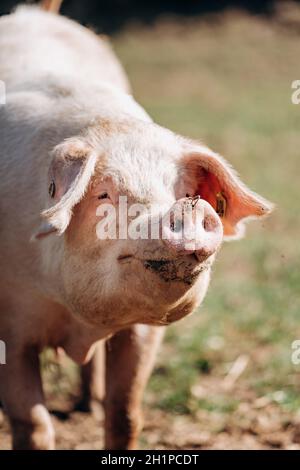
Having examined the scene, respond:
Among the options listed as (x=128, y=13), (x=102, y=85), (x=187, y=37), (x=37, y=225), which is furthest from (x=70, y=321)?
(x=128, y=13)

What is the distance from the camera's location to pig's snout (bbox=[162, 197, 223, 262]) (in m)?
2.60

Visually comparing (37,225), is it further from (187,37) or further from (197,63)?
(187,37)

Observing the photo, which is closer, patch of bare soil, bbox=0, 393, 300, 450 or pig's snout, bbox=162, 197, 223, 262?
pig's snout, bbox=162, 197, 223, 262

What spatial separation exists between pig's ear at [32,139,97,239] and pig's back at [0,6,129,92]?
113 cm

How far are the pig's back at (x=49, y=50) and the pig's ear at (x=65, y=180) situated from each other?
113 centimetres

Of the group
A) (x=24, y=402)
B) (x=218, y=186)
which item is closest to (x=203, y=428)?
(x=24, y=402)

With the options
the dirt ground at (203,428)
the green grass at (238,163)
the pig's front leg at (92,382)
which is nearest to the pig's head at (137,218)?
the dirt ground at (203,428)

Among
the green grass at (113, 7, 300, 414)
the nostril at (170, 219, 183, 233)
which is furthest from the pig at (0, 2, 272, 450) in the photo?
the green grass at (113, 7, 300, 414)

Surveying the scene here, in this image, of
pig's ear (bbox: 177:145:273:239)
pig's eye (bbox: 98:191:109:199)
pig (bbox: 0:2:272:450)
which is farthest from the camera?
pig's ear (bbox: 177:145:273:239)

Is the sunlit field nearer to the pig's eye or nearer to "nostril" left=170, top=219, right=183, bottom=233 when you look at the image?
the pig's eye

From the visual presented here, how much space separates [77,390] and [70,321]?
1448mm

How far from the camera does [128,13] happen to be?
2119cm

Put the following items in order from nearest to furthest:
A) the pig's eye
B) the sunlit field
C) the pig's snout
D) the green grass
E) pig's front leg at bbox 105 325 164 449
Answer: the pig's snout
the pig's eye
pig's front leg at bbox 105 325 164 449
the sunlit field
the green grass

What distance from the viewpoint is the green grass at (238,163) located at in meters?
5.11
